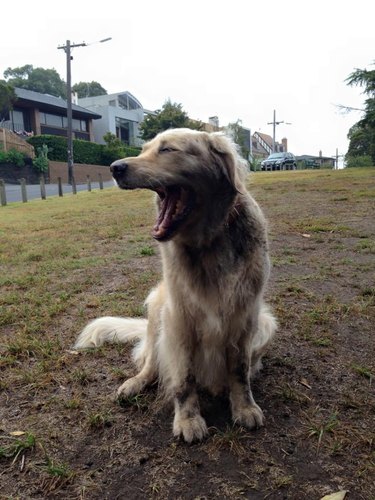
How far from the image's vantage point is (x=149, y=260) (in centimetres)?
602

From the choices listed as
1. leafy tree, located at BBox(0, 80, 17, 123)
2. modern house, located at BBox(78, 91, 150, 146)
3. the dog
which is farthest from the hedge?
the dog

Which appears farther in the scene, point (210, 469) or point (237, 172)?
point (237, 172)

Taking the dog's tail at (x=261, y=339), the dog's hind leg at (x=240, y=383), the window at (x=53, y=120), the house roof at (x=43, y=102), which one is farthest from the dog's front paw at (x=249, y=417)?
the window at (x=53, y=120)

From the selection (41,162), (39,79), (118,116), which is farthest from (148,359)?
(39,79)

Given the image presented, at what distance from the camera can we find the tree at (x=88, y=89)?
76.3 metres

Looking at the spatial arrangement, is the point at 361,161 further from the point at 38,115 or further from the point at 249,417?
the point at 249,417

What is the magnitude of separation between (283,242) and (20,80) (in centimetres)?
7147

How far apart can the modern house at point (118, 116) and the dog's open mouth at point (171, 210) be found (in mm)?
49826

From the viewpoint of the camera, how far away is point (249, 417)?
7.44ft

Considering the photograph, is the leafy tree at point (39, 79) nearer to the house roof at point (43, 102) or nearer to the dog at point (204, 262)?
the house roof at point (43, 102)

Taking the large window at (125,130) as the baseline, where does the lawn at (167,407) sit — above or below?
below

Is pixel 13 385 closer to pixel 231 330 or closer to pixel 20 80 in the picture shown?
pixel 231 330

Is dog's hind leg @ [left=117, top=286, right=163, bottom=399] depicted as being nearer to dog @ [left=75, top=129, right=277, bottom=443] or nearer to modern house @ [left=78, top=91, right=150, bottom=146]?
dog @ [left=75, top=129, right=277, bottom=443]

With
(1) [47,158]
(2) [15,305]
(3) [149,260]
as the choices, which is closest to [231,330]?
(2) [15,305]
